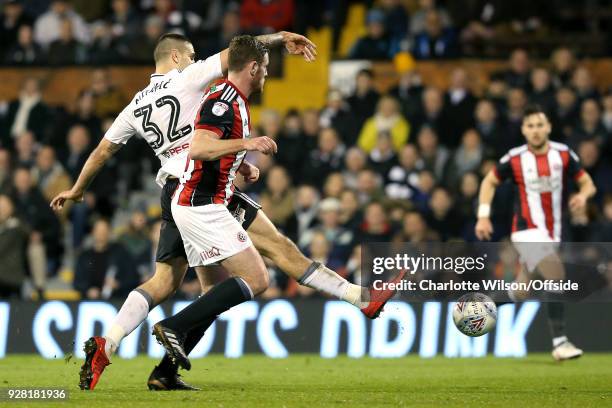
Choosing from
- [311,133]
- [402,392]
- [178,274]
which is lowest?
[402,392]

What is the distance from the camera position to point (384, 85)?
18.6m

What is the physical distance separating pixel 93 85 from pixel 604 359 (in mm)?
8683

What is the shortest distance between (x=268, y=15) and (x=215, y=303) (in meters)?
10.9

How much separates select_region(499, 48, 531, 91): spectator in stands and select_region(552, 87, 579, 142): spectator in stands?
2.23 ft

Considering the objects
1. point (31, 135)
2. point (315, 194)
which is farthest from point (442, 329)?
point (31, 135)

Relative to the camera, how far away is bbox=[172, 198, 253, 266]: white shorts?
9.12 m

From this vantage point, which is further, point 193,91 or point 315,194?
point 315,194

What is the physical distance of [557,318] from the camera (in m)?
12.4

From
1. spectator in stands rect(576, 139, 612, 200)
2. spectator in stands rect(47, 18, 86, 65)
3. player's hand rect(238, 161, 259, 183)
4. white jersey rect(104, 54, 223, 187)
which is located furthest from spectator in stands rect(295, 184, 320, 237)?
white jersey rect(104, 54, 223, 187)

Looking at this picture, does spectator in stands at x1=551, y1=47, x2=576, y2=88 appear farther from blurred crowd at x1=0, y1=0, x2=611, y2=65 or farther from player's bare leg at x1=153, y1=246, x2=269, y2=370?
player's bare leg at x1=153, y1=246, x2=269, y2=370

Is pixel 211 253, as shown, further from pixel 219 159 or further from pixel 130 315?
pixel 130 315

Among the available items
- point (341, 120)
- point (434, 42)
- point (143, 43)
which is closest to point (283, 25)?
point (143, 43)

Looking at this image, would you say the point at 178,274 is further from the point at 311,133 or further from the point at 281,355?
the point at 311,133

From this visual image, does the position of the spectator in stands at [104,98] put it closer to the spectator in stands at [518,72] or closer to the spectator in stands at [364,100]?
the spectator in stands at [364,100]
